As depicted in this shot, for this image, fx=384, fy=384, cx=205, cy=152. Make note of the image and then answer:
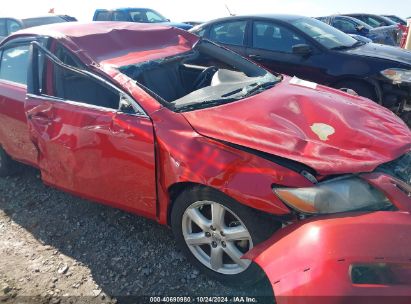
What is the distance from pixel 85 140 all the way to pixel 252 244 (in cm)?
136

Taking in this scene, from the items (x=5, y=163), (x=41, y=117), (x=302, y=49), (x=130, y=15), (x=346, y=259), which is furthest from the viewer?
(x=130, y=15)

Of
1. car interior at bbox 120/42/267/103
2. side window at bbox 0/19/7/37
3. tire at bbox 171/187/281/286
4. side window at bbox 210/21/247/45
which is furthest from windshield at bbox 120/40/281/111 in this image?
side window at bbox 0/19/7/37

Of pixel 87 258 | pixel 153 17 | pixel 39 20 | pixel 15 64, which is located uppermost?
pixel 15 64

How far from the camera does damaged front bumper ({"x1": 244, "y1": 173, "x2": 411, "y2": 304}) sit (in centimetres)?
152

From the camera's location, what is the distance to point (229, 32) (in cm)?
599

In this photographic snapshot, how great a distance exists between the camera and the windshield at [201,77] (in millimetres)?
2715

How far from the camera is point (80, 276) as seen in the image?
2.59m

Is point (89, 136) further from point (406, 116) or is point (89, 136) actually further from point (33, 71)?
point (406, 116)

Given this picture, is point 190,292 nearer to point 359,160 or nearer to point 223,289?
point 223,289

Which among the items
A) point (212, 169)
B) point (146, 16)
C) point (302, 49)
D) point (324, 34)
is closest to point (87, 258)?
point (212, 169)

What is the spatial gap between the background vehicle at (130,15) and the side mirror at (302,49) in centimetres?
675

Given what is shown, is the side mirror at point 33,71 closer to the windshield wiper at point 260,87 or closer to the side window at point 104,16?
the windshield wiper at point 260,87

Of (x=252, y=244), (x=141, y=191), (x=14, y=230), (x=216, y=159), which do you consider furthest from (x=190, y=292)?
(x=14, y=230)

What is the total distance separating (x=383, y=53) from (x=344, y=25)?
7.20m
